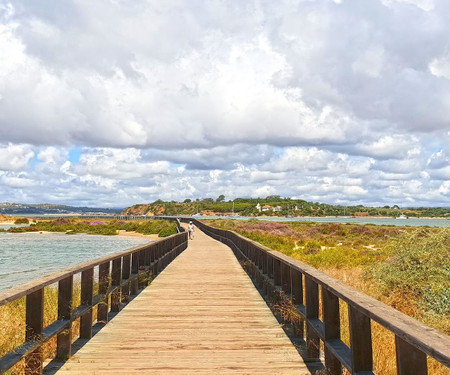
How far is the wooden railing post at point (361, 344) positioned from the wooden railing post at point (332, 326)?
0.72 m

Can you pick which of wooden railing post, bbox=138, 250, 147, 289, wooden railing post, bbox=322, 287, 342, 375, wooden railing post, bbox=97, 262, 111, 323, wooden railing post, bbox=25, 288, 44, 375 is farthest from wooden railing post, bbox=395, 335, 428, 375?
wooden railing post, bbox=138, 250, 147, 289

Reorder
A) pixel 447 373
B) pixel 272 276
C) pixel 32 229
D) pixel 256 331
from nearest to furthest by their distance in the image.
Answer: pixel 447 373, pixel 256 331, pixel 272 276, pixel 32 229

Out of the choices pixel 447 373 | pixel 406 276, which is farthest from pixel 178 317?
pixel 406 276

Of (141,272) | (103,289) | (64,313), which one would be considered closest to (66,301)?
(64,313)

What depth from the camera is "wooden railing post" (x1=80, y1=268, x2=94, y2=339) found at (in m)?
5.62

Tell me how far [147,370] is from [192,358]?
24.5 inches

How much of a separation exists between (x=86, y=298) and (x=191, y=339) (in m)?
1.51

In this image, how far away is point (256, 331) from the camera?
621 centimetres

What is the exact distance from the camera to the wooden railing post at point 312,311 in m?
4.89

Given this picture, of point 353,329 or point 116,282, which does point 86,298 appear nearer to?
point 116,282

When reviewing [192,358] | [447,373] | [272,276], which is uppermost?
[272,276]

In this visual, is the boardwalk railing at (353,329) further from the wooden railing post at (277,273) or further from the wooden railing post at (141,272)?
the wooden railing post at (141,272)

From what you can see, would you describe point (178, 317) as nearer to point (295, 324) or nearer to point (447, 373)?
point (295, 324)

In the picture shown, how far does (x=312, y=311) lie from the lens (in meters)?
5.00
